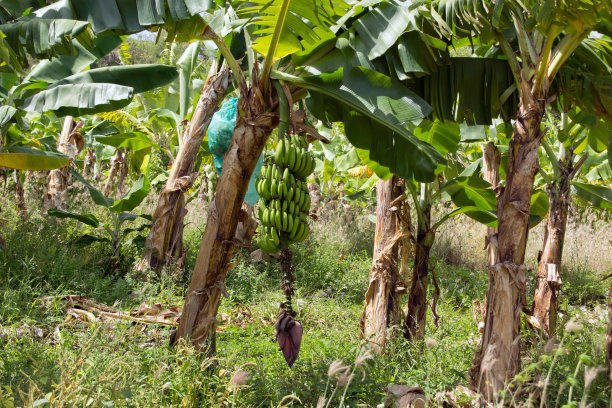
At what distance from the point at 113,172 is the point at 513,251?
838 cm

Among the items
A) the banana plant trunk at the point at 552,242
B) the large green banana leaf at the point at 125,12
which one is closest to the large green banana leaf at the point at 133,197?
the large green banana leaf at the point at 125,12

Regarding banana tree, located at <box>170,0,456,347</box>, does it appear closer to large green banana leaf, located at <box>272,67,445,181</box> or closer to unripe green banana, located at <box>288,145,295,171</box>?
large green banana leaf, located at <box>272,67,445,181</box>

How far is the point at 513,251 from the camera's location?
10.2 feet

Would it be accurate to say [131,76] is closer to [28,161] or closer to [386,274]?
[28,161]

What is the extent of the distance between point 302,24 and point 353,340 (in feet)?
8.10

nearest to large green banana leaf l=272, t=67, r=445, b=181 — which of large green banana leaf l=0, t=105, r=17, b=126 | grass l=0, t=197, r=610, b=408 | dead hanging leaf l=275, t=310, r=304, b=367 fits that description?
grass l=0, t=197, r=610, b=408

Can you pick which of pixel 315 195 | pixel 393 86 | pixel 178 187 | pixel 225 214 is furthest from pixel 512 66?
pixel 315 195

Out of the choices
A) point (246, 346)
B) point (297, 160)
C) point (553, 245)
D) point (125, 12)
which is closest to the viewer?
point (125, 12)

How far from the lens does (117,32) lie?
2885 mm

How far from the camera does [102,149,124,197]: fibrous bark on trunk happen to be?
9500 millimetres

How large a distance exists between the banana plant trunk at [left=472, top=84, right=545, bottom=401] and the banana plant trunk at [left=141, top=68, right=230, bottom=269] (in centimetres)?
334

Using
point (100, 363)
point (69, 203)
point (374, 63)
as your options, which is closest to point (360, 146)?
point (374, 63)

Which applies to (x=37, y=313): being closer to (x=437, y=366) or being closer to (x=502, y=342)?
(x=437, y=366)

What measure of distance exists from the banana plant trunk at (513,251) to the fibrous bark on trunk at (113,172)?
7.81 meters
